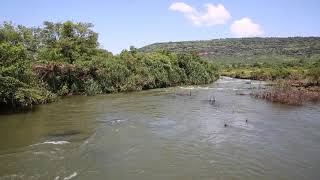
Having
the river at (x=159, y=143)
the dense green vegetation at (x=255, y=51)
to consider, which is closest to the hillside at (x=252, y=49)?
the dense green vegetation at (x=255, y=51)

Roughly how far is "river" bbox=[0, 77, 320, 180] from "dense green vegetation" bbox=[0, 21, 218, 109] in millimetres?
6368

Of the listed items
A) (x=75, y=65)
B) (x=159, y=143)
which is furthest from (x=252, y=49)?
(x=159, y=143)

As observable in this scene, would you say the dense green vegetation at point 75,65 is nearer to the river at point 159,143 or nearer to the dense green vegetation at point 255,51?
the river at point 159,143

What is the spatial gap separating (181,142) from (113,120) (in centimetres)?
709

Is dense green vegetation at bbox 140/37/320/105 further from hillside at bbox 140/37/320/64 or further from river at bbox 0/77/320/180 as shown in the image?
river at bbox 0/77/320/180

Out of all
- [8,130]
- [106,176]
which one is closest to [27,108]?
[8,130]

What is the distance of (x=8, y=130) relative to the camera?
2117cm

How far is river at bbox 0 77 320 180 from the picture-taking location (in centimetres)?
1451

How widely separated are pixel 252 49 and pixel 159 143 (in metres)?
164

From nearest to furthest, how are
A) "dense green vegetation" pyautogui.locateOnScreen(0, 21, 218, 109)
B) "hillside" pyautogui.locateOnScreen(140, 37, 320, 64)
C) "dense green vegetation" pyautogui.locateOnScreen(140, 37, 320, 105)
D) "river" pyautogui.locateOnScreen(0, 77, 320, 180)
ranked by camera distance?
"river" pyautogui.locateOnScreen(0, 77, 320, 180) → "dense green vegetation" pyautogui.locateOnScreen(0, 21, 218, 109) → "dense green vegetation" pyautogui.locateOnScreen(140, 37, 320, 105) → "hillside" pyautogui.locateOnScreen(140, 37, 320, 64)

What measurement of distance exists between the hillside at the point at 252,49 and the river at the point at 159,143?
4824 inches

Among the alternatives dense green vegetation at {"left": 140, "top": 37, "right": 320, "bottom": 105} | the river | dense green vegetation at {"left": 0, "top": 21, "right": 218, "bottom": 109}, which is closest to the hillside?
dense green vegetation at {"left": 140, "top": 37, "right": 320, "bottom": 105}

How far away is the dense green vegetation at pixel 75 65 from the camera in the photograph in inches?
1351

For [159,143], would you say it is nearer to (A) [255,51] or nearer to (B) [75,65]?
(B) [75,65]
